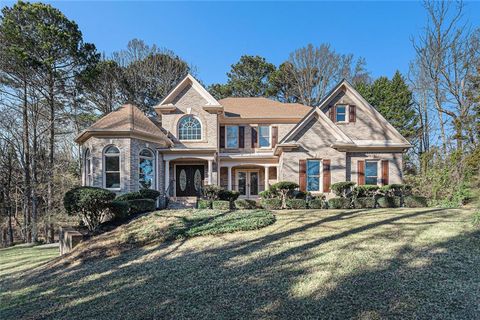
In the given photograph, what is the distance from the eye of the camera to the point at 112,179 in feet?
44.0

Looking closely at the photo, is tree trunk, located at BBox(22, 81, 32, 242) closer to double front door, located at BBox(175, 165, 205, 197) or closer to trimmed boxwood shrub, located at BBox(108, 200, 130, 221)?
double front door, located at BBox(175, 165, 205, 197)

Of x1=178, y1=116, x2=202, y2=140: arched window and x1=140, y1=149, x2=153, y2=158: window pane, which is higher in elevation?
x1=178, y1=116, x2=202, y2=140: arched window

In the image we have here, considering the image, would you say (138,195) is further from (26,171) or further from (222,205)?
(26,171)

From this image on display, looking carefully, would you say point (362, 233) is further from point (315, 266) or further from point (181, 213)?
point (181, 213)

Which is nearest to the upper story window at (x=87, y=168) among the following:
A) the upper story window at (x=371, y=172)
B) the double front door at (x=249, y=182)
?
the double front door at (x=249, y=182)

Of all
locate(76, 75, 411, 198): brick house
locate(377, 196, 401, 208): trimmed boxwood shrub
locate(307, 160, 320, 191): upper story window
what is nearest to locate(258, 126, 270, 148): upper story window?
locate(76, 75, 411, 198): brick house

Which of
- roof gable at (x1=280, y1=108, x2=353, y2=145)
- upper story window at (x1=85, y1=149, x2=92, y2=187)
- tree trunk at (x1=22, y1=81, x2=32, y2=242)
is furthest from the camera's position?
tree trunk at (x1=22, y1=81, x2=32, y2=242)

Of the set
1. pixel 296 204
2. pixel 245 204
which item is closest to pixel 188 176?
pixel 245 204

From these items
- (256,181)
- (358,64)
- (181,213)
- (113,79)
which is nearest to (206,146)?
(256,181)

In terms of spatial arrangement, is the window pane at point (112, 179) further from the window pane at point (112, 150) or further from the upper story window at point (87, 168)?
the upper story window at point (87, 168)

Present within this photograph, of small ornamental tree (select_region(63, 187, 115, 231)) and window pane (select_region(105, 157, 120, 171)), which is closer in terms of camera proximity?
small ornamental tree (select_region(63, 187, 115, 231))

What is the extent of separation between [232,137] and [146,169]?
5964 mm

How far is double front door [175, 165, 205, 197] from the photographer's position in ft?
54.1

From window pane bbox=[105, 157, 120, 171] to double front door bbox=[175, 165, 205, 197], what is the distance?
152 inches
